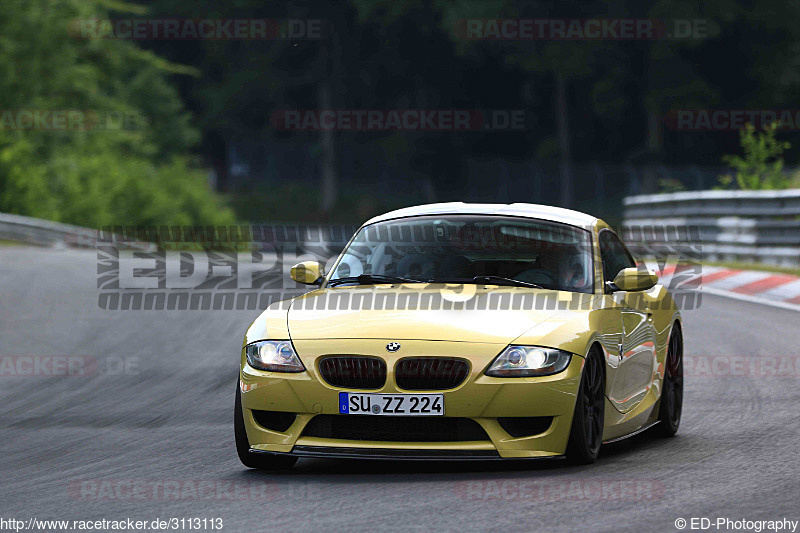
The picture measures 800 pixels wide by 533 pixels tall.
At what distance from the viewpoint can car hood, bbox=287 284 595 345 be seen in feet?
24.2

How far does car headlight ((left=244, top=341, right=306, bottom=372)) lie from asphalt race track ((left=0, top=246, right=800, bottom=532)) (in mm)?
583

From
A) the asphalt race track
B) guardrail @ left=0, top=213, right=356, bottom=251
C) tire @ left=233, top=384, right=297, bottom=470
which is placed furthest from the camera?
guardrail @ left=0, top=213, right=356, bottom=251

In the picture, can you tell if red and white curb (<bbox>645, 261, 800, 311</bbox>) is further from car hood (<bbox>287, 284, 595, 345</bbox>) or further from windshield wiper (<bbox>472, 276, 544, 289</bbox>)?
car hood (<bbox>287, 284, 595, 345</bbox>)

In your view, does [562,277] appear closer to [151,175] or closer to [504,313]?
[504,313]

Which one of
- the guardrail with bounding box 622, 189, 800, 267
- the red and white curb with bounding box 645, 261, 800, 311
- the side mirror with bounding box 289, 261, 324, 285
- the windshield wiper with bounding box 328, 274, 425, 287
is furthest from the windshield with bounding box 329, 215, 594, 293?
the guardrail with bounding box 622, 189, 800, 267

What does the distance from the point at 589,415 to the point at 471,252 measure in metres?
1.51

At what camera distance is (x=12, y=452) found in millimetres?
9227

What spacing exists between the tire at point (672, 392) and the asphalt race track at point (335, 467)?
0.13 m

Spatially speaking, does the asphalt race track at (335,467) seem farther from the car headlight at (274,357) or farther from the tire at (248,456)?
the car headlight at (274,357)

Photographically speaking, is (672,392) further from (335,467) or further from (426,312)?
(335,467)

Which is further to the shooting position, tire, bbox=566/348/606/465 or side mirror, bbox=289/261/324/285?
side mirror, bbox=289/261/324/285

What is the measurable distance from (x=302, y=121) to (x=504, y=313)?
64.4 meters

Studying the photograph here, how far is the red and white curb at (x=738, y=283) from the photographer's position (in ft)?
58.2

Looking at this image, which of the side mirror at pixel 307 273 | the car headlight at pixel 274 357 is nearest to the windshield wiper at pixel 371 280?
the side mirror at pixel 307 273
